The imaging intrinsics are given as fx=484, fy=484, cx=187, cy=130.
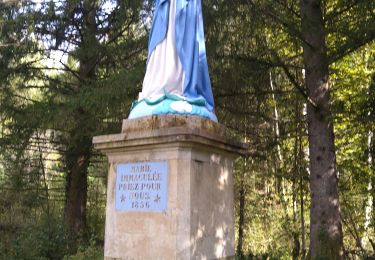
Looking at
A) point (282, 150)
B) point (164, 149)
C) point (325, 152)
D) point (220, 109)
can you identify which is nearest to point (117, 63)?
point (220, 109)

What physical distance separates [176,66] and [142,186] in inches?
52.7

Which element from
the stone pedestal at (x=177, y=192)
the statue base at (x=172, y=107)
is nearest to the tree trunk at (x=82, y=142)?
the statue base at (x=172, y=107)

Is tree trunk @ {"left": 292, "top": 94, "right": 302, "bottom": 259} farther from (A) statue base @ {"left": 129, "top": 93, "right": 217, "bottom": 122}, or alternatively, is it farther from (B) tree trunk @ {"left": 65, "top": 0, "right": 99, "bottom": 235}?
(A) statue base @ {"left": 129, "top": 93, "right": 217, "bottom": 122}

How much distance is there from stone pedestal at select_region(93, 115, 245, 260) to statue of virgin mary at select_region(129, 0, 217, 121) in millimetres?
188

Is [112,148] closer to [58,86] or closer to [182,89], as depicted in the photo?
[182,89]

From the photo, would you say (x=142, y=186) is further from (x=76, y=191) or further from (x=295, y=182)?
(x=76, y=191)

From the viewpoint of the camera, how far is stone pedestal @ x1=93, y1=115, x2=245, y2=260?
455 centimetres

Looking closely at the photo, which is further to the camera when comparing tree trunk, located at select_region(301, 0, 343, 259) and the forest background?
the forest background

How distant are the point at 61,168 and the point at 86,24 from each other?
4029 mm

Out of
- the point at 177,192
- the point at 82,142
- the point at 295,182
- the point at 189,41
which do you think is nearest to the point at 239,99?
the point at 295,182

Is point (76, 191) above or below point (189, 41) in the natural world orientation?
below

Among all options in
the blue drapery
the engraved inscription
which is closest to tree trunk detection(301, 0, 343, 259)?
the blue drapery

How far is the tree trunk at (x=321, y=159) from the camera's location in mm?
7934

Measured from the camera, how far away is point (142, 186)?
491 cm
